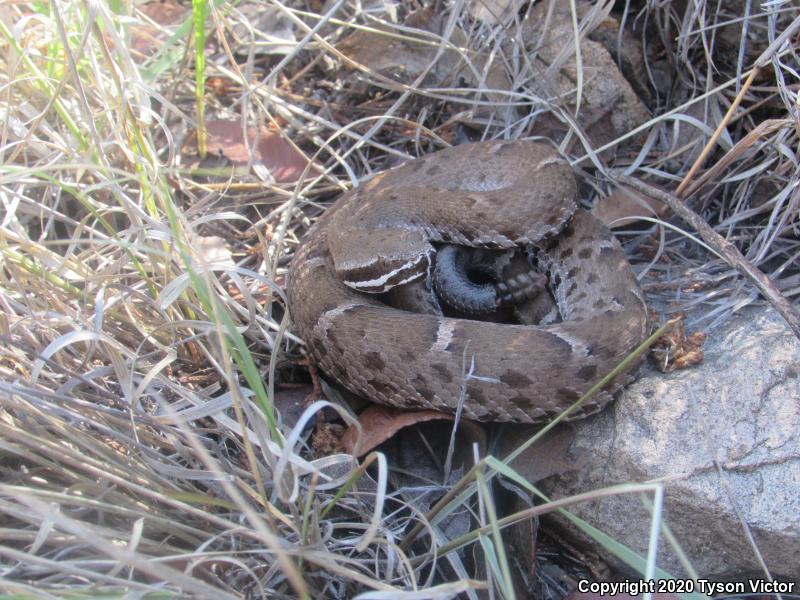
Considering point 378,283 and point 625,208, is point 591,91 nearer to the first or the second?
point 625,208

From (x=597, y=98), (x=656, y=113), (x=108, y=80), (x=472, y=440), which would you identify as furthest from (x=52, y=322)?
(x=656, y=113)

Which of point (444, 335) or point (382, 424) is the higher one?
point (444, 335)

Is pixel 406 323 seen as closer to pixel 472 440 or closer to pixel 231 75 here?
pixel 472 440

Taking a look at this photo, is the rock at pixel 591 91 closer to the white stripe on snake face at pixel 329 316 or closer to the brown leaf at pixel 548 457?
the white stripe on snake face at pixel 329 316

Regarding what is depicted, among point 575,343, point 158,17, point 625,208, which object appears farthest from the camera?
point 158,17

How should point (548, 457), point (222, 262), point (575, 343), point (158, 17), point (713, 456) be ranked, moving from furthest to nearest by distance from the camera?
point (158, 17)
point (222, 262)
point (575, 343)
point (548, 457)
point (713, 456)

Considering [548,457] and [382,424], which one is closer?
[548,457]

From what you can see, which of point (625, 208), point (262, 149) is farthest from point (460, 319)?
point (262, 149)

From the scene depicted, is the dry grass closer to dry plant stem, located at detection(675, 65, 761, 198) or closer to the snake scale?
dry plant stem, located at detection(675, 65, 761, 198)
